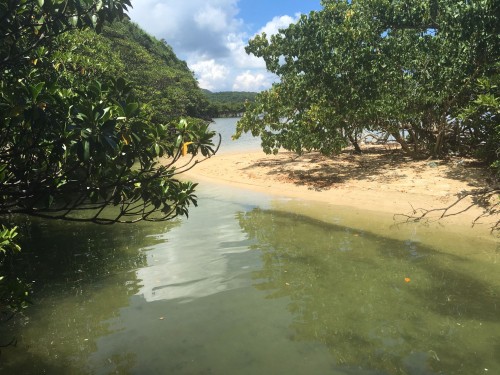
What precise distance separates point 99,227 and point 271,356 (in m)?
7.90

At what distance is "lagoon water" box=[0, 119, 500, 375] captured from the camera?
16.3 ft

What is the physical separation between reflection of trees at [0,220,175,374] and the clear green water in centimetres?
3

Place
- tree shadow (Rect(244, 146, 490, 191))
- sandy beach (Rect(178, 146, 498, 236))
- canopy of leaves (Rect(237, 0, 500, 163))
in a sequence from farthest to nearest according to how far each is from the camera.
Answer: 1. tree shadow (Rect(244, 146, 490, 191))
2. canopy of leaves (Rect(237, 0, 500, 163))
3. sandy beach (Rect(178, 146, 498, 236))

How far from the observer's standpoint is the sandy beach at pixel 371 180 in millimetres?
12094

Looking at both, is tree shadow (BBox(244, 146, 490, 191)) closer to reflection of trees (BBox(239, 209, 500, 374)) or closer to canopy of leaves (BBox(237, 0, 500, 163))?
canopy of leaves (BBox(237, 0, 500, 163))

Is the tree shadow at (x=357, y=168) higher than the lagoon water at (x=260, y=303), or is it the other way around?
the tree shadow at (x=357, y=168)

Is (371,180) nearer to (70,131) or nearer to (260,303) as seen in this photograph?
(260,303)

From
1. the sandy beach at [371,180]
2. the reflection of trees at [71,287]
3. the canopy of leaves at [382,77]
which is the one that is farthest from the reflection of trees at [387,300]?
the canopy of leaves at [382,77]

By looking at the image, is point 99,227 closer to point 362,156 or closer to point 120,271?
point 120,271

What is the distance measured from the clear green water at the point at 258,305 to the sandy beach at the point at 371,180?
230cm

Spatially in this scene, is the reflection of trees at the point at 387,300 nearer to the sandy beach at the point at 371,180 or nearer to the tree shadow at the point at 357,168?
the sandy beach at the point at 371,180

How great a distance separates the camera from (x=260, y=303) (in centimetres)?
650

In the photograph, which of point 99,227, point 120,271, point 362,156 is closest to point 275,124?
point 362,156

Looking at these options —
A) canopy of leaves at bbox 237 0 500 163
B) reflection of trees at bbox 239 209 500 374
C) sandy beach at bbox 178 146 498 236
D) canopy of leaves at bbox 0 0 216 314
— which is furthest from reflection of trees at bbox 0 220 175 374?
canopy of leaves at bbox 237 0 500 163
